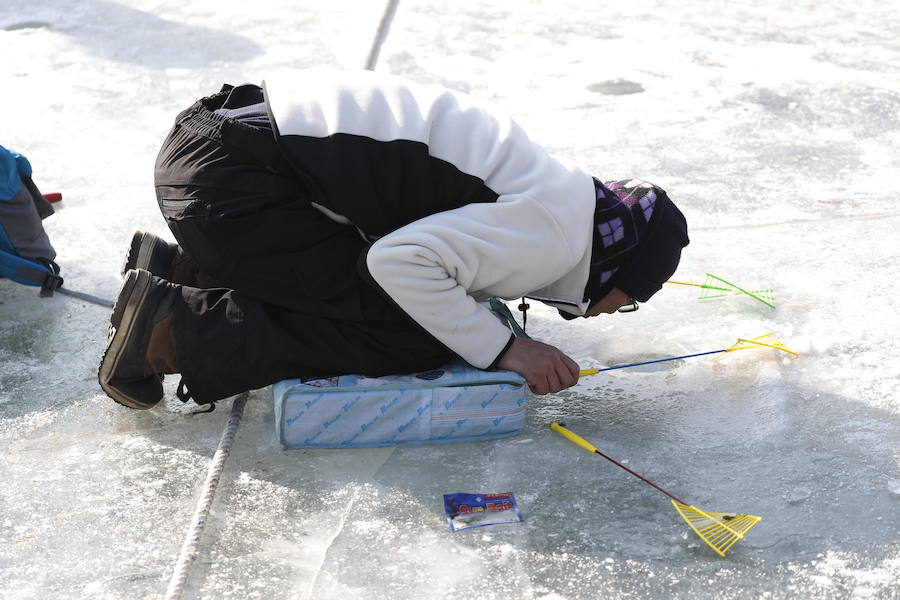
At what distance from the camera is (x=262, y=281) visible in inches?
77.7

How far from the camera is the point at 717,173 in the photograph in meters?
3.09

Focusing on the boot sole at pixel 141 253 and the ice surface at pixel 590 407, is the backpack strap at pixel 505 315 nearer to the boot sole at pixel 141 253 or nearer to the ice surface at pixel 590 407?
the ice surface at pixel 590 407

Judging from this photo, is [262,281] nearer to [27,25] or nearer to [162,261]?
[162,261]

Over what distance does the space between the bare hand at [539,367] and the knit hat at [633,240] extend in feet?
0.45

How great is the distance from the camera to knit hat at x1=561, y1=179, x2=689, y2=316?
1.96 meters

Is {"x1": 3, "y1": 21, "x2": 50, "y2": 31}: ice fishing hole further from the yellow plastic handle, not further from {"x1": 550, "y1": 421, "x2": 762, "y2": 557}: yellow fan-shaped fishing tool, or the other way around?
{"x1": 550, "y1": 421, "x2": 762, "y2": 557}: yellow fan-shaped fishing tool

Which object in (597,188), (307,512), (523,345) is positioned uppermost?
(597,188)

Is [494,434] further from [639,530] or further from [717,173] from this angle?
[717,173]

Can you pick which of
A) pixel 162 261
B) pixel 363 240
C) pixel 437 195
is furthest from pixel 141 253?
pixel 437 195

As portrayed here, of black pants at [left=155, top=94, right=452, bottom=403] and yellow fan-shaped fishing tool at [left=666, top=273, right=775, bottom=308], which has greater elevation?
black pants at [left=155, top=94, right=452, bottom=403]

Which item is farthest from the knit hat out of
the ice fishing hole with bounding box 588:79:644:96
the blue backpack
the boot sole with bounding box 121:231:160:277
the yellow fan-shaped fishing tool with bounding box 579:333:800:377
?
the ice fishing hole with bounding box 588:79:644:96

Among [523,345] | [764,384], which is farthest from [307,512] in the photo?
[764,384]

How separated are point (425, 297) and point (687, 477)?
56 cm

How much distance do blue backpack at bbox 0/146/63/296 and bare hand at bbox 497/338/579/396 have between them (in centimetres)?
115
